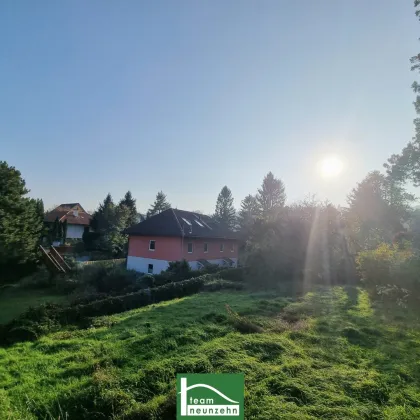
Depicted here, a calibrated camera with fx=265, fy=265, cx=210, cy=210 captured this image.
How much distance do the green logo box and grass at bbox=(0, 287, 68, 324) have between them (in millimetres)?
9960

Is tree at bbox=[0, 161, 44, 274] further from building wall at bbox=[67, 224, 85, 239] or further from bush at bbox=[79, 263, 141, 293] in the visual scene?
building wall at bbox=[67, 224, 85, 239]

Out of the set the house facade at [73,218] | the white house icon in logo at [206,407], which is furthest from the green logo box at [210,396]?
the house facade at [73,218]

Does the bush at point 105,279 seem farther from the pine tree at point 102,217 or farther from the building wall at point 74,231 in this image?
the building wall at point 74,231

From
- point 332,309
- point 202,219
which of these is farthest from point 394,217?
point 332,309

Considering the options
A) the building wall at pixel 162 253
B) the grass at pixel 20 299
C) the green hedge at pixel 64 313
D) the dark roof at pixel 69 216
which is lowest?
the grass at pixel 20 299

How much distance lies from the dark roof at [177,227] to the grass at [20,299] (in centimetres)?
947

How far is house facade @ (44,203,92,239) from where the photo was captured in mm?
39000

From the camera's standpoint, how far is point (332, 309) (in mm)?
10078

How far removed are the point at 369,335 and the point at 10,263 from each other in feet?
66.7

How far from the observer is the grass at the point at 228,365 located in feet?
13.6

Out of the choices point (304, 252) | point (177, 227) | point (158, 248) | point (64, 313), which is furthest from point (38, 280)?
point (304, 252)

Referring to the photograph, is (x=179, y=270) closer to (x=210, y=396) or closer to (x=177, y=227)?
(x=177, y=227)

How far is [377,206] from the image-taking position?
4166 centimetres

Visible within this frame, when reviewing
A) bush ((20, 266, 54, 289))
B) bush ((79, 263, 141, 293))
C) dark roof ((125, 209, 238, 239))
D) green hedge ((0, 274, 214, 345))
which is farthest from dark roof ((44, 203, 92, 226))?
green hedge ((0, 274, 214, 345))
